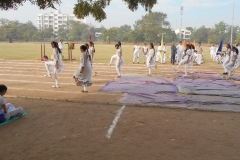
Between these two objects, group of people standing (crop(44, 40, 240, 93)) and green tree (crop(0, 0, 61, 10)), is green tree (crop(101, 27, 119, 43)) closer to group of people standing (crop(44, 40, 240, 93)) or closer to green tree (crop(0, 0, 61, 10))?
group of people standing (crop(44, 40, 240, 93))

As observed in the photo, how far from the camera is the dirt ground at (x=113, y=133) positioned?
3.94 m

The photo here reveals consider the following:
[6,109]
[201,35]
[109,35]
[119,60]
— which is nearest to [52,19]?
[109,35]

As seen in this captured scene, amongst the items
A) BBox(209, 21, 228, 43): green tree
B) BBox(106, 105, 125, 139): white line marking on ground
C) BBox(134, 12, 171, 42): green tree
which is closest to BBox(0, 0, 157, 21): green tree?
BBox(106, 105, 125, 139): white line marking on ground

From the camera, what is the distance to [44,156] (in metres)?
3.79

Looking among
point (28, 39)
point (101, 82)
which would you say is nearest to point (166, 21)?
point (28, 39)

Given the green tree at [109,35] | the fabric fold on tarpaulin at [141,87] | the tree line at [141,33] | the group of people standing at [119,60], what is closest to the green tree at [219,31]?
the tree line at [141,33]

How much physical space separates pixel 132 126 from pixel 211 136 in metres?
1.56

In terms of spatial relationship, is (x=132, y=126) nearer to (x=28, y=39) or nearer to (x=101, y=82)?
(x=101, y=82)

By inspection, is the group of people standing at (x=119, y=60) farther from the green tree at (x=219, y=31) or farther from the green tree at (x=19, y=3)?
the green tree at (x=219, y=31)

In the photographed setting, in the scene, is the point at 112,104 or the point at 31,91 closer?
the point at 112,104

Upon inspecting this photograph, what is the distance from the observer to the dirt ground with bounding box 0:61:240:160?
12.9ft

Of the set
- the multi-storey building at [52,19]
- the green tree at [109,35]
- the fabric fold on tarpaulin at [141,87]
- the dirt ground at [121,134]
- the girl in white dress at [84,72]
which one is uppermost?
the multi-storey building at [52,19]

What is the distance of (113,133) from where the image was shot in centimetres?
479

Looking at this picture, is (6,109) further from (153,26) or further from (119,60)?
(153,26)
